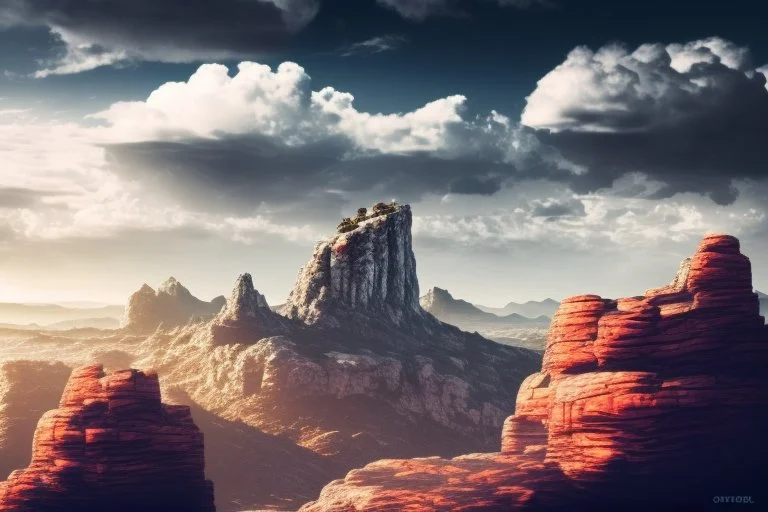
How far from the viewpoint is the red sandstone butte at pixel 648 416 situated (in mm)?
76938

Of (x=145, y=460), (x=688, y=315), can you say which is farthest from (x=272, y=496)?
(x=688, y=315)

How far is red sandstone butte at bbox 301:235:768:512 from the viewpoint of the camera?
76.9 metres

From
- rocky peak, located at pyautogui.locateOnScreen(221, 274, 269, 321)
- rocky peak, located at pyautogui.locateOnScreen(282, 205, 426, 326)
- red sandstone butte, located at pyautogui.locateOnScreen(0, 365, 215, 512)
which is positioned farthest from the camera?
rocky peak, located at pyautogui.locateOnScreen(282, 205, 426, 326)

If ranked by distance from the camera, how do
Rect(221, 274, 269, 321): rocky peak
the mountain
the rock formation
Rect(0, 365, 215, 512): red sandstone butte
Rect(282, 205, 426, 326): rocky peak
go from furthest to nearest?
Rect(282, 205, 426, 326): rocky peak → Rect(221, 274, 269, 321): rocky peak → the mountain → the rock formation → Rect(0, 365, 215, 512): red sandstone butte

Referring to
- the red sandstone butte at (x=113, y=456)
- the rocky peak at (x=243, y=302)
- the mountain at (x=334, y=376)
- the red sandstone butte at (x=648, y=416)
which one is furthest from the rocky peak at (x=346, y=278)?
the red sandstone butte at (x=648, y=416)

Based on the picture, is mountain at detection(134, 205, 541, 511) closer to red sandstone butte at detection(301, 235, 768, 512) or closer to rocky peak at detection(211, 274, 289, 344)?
rocky peak at detection(211, 274, 289, 344)

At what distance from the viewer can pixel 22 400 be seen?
14925 centimetres

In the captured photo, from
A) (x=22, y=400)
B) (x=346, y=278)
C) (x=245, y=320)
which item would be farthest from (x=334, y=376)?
(x=22, y=400)

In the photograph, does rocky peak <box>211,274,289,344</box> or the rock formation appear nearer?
the rock formation

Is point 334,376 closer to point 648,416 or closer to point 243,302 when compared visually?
point 243,302

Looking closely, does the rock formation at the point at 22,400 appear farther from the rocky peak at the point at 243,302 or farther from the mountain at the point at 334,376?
the rocky peak at the point at 243,302

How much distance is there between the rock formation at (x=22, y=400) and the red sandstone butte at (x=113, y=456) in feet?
151

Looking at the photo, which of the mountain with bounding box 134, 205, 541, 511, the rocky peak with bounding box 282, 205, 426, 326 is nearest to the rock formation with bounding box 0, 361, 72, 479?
the mountain with bounding box 134, 205, 541, 511

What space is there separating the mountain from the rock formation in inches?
1017
